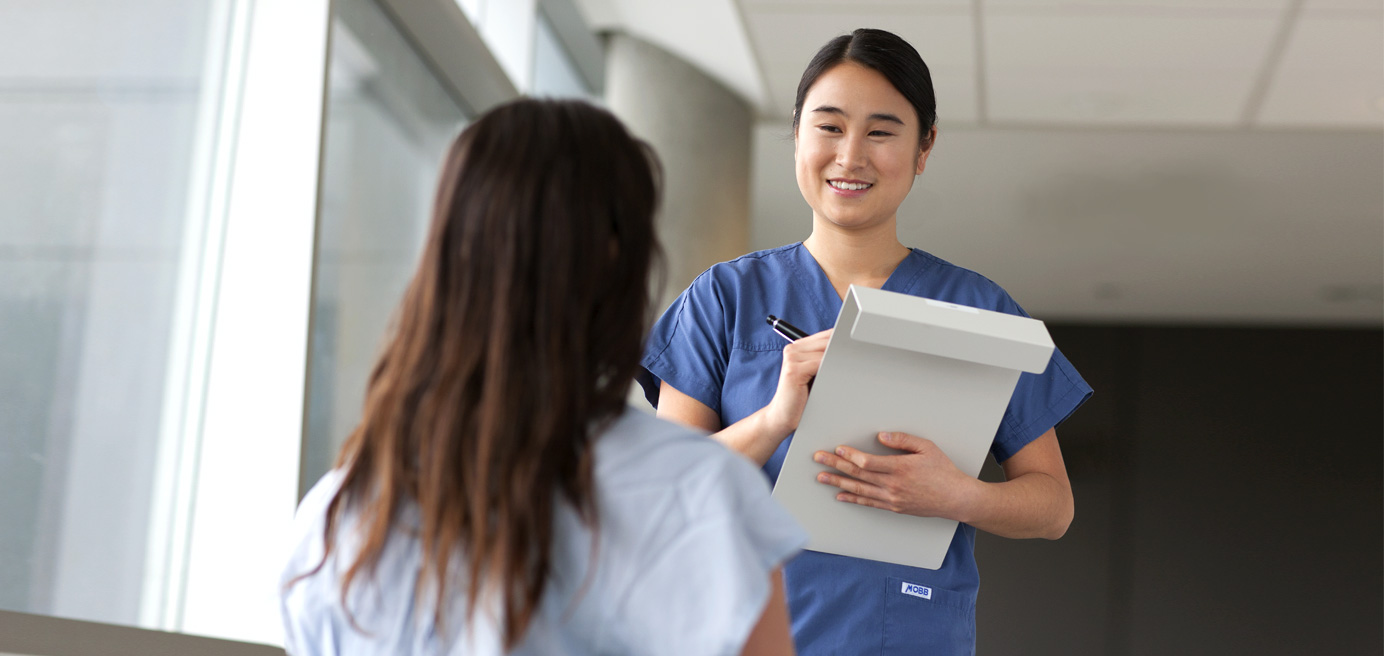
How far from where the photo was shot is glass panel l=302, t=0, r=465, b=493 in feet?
8.63

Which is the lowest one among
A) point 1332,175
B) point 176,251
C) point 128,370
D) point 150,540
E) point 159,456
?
point 150,540

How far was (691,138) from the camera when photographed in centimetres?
409

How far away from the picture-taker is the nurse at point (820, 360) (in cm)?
102

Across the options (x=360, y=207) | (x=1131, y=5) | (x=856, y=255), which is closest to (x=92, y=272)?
(x=360, y=207)

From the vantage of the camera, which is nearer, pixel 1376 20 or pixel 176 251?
pixel 176 251

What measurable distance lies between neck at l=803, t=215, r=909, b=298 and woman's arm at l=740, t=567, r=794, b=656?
56 centimetres

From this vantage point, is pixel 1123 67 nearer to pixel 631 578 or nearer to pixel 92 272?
pixel 92 272

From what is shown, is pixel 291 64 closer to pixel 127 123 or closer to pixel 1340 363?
pixel 127 123

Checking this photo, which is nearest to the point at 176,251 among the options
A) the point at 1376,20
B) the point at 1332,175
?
the point at 1376,20

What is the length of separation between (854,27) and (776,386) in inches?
110

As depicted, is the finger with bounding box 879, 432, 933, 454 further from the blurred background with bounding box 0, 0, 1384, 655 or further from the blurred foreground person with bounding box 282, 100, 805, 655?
the blurred background with bounding box 0, 0, 1384, 655

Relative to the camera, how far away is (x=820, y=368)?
0.97 metres

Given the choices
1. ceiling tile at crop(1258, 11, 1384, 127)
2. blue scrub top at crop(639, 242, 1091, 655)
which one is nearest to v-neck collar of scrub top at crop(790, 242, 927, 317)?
blue scrub top at crop(639, 242, 1091, 655)

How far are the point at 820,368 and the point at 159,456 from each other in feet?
5.07
